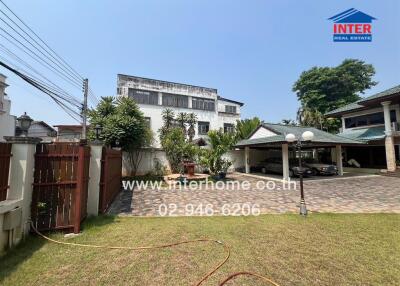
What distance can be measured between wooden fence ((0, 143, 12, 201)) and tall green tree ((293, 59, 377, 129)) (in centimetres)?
3167

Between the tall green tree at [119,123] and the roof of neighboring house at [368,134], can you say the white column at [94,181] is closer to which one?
the tall green tree at [119,123]

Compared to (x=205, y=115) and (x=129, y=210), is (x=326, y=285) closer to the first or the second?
(x=129, y=210)

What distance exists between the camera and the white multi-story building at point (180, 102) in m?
21.7

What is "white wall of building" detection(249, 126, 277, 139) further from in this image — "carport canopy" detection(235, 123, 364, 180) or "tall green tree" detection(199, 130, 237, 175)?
"tall green tree" detection(199, 130, 237, 175)

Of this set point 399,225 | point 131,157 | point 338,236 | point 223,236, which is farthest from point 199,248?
point 131,157

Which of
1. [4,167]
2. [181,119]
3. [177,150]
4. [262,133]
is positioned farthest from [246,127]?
[4,167]

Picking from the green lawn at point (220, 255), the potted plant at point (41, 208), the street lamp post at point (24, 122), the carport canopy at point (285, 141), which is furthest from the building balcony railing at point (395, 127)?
the street lamp post at point (24, 122)

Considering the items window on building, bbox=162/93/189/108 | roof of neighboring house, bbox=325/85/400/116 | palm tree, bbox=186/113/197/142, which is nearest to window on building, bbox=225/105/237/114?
window on building, bbox=162/93/189/108

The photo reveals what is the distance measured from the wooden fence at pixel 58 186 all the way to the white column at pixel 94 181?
1087mm

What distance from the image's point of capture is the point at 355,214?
239 inches

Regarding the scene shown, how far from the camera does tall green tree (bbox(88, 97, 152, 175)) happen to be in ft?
44.9

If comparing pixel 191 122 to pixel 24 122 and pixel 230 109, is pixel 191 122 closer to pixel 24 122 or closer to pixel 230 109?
pixel 230 109

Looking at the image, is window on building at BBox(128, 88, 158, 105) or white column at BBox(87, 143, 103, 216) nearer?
white column at BBox(87, 143, 103, 216)

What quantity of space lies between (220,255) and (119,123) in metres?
12.3
